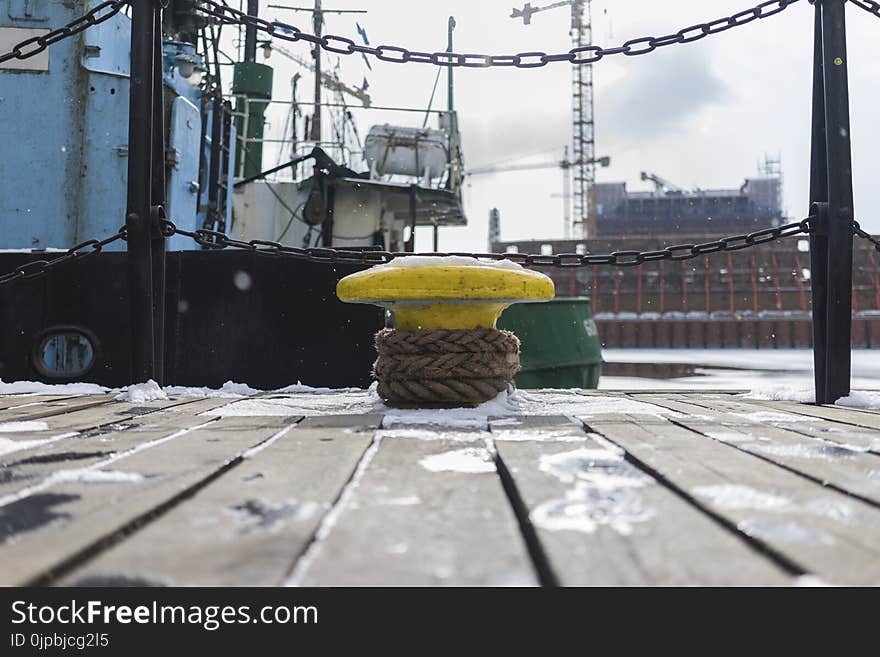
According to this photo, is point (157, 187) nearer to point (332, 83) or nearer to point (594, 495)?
point (594, 495)

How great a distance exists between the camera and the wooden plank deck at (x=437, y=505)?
2.03ft

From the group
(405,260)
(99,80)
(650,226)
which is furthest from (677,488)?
(650,226)

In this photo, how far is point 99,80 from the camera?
4.75 metres

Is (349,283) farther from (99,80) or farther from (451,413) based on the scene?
(99,80)

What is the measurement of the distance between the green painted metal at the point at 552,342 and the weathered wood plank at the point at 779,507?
4.54 meters

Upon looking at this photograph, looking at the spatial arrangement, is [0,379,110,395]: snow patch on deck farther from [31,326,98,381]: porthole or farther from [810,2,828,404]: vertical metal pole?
[810,2,828,404]: vertical metal pole

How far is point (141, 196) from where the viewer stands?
89.7 inches

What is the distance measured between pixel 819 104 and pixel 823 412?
1.19 meters

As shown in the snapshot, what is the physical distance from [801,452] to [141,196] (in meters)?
2.14

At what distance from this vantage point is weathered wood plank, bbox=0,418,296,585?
0.64 metres

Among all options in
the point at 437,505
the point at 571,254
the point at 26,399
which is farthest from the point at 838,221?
the point at 26,399

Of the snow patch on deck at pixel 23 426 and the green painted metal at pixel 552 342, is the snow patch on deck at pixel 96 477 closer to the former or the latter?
the snow patch on deck at pixel 23 426

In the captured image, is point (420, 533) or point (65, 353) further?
point (65, 353)

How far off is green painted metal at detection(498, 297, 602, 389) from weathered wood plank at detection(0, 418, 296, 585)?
4639 millimetres
